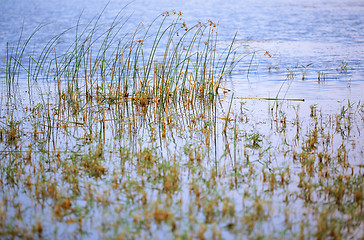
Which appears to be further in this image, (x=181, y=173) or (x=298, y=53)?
(x=298, y=53)

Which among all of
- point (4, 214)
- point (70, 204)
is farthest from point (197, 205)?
point (4, 214)

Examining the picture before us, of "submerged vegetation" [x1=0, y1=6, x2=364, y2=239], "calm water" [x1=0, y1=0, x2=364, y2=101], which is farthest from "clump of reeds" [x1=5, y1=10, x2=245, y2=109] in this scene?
"calm water" [x1=0, y1=0, x2=364, y2=101]

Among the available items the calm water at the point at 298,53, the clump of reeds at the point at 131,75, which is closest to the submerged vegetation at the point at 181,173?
the clump of reeds at the point at 131,75

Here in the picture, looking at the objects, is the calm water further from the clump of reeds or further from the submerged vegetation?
the submerged vegetation

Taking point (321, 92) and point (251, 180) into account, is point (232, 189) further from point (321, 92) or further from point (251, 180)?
point (321, 92)

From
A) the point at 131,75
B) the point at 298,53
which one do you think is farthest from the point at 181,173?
the point at 298,53

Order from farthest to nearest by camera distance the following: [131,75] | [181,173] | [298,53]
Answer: [298,53] < [131,75] < [181,173]

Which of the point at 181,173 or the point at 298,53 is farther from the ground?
the point at 298,53

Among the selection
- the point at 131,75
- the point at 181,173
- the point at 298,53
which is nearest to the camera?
the point at 181,173

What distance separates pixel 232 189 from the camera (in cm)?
277

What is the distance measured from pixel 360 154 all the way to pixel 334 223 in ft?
4.11

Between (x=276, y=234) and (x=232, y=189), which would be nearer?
(x=276, y=234)

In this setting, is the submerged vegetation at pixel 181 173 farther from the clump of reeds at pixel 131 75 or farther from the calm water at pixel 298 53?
the calm water at pixel 298 53

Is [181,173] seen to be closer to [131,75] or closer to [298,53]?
[131,75]
